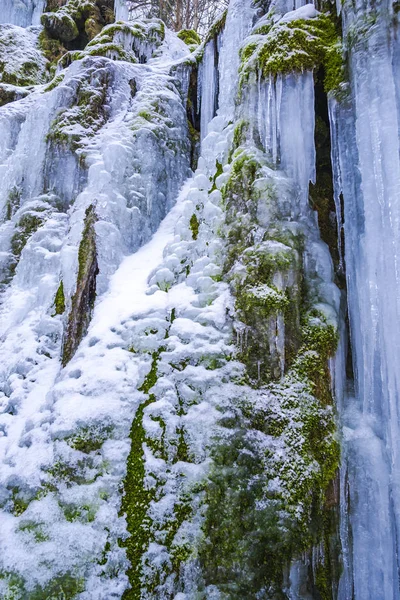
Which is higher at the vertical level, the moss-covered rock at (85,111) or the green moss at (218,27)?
the green moss at (218,27)

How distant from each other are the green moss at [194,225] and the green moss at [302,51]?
1724 millimetres

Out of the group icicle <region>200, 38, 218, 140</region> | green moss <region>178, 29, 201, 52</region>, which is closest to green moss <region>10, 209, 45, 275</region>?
icicle <region>200, 38, 218, 140</region>

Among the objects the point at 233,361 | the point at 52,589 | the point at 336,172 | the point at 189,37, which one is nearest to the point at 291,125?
the point at 336,172

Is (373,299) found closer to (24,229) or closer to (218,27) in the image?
(24,229)

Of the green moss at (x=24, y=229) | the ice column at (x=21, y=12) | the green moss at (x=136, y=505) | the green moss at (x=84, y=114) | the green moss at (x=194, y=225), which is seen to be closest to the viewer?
the green moss at (x=136, y=505)

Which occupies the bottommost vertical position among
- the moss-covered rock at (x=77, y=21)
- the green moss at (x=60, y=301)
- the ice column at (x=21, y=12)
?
the green moss at (x=60, y=301)

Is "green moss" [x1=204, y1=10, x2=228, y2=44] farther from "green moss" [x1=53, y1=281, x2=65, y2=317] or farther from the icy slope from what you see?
"green moss" [x1=53, y1=281, x2=65, y2=317]

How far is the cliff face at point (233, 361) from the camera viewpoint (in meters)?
3.26

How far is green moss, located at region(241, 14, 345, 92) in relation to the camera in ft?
15.3

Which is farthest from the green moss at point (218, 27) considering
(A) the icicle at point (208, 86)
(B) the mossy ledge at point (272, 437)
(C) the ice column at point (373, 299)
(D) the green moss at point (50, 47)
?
(D) the green moss at point (50, 47)

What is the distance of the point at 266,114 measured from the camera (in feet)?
16.1

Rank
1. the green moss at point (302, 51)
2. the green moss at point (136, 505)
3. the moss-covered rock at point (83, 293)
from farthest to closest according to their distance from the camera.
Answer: the moss-covered rock at point (83, 293)
the green moss at point (302, 51)
the green moss at point (136, 505)

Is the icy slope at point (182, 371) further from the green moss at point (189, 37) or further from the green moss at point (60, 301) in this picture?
the green moss at point (189, 37)

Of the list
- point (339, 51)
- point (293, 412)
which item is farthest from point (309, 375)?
point (339, 51)
